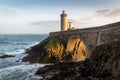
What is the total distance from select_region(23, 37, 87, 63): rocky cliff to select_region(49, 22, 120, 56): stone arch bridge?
4.05 ft

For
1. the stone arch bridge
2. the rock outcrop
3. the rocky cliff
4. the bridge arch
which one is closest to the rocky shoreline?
the rock outcrop

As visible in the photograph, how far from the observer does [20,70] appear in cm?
2752

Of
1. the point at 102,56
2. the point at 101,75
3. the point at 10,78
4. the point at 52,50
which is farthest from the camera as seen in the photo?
the point at 52,50

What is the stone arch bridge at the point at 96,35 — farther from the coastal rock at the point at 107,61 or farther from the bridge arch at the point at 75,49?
the coastal rock at the point at 107,61

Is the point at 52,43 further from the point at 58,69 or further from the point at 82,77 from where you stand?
the point at 82,77

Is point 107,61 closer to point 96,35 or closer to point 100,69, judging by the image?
point 100,69

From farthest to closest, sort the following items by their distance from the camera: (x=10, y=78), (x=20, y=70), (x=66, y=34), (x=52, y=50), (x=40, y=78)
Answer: (x=66, y=34)
(x=52, y=50)
(x=20, y=70)
(x=10, y=78)
(x=40, y=78)

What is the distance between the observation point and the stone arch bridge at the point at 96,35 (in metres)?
23.0

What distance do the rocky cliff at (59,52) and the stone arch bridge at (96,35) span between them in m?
1.24

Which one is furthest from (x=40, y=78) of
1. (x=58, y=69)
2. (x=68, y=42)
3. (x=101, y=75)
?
(x=68, y=42)

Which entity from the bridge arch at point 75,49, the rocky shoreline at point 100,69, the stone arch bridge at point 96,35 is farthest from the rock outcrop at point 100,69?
the bridge arch at point 75,49

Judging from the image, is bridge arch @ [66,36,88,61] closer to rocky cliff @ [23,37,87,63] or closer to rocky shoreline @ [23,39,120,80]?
rocky cliff @ [23,37,87,63]

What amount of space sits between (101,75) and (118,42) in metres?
3.40

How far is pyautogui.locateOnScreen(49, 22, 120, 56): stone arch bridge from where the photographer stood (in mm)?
23050
